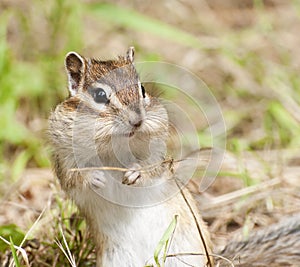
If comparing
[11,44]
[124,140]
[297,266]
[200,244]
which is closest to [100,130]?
[124,140]

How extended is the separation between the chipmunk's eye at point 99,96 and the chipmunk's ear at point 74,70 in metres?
0.14

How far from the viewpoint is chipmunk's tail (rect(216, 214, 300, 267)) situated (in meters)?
3.23

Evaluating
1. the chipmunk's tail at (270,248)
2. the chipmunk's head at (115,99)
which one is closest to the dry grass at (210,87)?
the chipmunk's tail at (270,248)

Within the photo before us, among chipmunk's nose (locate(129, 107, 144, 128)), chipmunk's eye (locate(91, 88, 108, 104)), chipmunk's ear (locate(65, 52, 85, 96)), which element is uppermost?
chipmunk's ear (locate(65, 52, 85, 96))

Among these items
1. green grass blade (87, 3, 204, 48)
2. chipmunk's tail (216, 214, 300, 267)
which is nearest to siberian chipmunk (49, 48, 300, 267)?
chipmunk's tail (216, 214, 300, 267)

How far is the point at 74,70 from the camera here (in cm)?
299

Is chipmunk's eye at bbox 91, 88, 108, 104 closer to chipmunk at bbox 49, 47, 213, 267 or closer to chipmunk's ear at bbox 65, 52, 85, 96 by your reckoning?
chipmunk at bbox 49, 47, 213, 267

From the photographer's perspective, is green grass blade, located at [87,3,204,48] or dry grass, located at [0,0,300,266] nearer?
dry grass, located at [0,0,300,266]

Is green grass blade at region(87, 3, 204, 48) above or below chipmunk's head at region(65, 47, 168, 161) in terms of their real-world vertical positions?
above

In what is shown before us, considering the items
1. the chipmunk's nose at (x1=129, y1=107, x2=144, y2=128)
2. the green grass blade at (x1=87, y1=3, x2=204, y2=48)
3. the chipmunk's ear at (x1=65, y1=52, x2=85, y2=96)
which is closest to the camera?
the chipmunk's nose at (x1=129, y1=107, x2=144, y2=128)

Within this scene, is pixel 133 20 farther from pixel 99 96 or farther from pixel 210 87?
pixel 99 96

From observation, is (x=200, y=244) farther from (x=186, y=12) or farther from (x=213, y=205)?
(x=186, y=12)

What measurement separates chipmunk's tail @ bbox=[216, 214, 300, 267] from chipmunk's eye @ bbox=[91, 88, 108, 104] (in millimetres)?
847

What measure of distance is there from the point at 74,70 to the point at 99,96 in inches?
8.7
